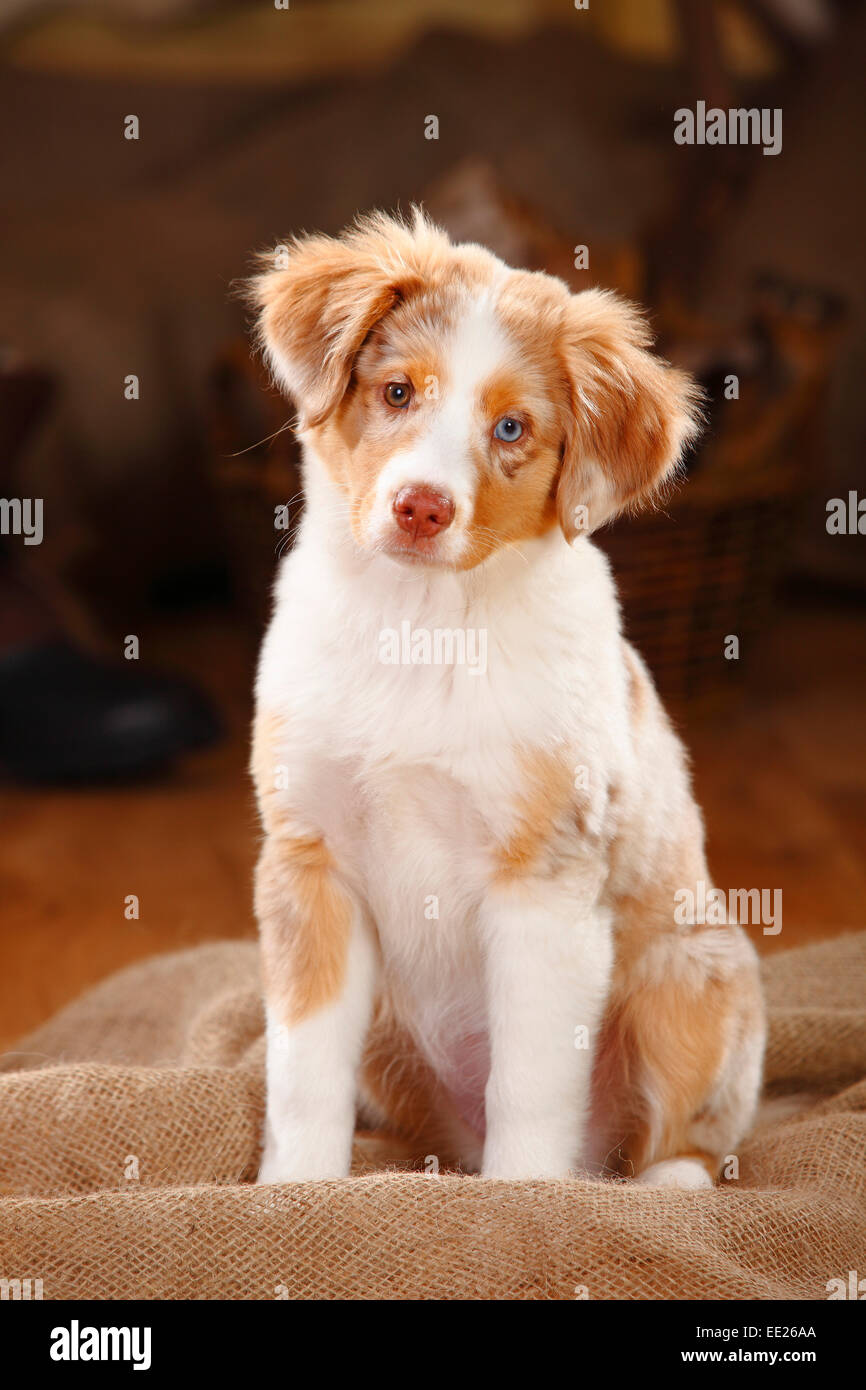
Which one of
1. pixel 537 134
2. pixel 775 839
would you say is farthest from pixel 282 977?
pixel 537 134

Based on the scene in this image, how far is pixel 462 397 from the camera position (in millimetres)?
1623

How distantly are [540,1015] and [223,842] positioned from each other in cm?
166

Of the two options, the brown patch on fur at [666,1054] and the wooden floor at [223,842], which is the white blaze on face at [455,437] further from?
the wooden floor at [223,842]

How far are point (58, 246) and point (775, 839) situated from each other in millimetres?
2564

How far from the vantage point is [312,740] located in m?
1.74

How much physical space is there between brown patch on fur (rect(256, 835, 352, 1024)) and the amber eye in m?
0.47

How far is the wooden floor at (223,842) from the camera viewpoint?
2.86 m

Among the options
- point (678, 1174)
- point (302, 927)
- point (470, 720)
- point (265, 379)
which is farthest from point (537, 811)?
point (265, 379)

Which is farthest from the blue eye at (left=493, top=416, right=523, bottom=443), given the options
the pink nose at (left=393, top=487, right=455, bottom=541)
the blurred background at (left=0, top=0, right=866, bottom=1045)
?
the blurred background at (left=0, top=0, right=866, bottom=1045)

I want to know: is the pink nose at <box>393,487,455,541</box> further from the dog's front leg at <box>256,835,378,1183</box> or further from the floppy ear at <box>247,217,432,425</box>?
the dog's front leg at <box>256,835,378,1183</box>

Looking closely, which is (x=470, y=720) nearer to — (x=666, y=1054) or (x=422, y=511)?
(x=422, y=511)

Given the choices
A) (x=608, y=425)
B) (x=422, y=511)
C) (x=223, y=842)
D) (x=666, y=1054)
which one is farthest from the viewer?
(x=223, y=842)
